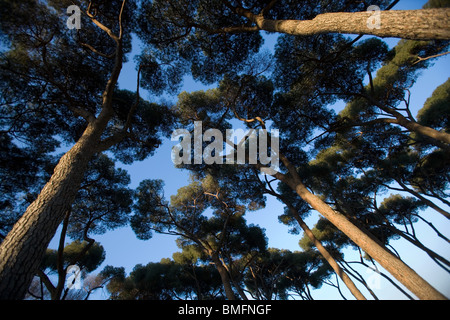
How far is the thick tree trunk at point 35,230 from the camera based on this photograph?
195 cm

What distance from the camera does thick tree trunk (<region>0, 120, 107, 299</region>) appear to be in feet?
6.40

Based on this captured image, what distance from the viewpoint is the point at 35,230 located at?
2.31 meters

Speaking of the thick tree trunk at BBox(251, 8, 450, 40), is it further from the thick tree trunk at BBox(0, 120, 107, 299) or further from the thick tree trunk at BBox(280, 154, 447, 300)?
the thick tree trunk at BBox(0, 120, 107, 299)

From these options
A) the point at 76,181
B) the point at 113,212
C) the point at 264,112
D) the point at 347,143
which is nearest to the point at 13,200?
the point at 113,212

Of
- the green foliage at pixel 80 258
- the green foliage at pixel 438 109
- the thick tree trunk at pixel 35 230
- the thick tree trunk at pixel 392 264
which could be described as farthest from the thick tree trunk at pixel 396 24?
the green foliage at pixel 80 258

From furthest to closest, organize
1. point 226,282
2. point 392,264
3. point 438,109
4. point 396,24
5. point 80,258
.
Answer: point 80,258 → point 438,109 → point 226,282 → point 392,264 → point 396,24

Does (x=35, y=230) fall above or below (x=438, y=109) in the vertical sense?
below

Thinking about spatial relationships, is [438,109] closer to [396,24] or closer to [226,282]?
[396,24]

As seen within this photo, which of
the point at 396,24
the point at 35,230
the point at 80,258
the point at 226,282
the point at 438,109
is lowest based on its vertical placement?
the point at 226,282

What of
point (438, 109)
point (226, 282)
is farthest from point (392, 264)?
point (438, 109)

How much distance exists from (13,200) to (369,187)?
16.1 meters

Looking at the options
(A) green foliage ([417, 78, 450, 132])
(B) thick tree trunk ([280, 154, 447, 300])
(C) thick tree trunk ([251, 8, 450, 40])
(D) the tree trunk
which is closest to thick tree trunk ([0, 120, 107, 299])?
(C) thick tree trunk ([251, 8, 450, 40])

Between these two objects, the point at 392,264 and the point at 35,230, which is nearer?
the point at 35,230
